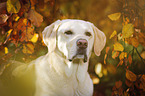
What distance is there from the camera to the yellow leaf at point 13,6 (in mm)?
1802

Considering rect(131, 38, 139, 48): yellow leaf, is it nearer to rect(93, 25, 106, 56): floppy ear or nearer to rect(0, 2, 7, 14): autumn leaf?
rect(93, 25, 106, 56): floppy ear

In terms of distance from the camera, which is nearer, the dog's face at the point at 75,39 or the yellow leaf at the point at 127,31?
the dog's face at the point at 75,39

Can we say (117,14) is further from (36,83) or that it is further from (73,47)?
(36,83)

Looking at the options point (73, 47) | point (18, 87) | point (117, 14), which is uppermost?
point (117, 14)

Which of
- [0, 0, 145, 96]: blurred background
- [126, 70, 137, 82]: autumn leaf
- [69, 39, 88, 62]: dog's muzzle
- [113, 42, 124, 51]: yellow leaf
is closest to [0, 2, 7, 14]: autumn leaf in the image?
[0, 0, 145, 96]: blurred background

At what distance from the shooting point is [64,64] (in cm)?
184

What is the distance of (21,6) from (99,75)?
121 centimetres

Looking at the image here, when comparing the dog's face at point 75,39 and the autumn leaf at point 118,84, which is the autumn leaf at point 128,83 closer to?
the autumn leaf at point 118,84

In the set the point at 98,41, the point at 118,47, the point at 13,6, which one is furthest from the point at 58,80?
the point at 13,6

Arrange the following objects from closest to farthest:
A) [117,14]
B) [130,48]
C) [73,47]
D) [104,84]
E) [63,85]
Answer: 1. [73,47]
2. [63,85]
3. [117,14]
4. [130,48]
5. [104,84]

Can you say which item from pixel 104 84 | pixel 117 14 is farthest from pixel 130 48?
pixel 104 84

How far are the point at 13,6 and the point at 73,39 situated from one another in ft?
2.08

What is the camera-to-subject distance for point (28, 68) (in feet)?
6.47

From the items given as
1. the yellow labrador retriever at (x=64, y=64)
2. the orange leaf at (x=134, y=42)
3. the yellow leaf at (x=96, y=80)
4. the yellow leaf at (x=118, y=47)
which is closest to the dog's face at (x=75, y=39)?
the yellow labrador retriever at (x=64, y=64)
